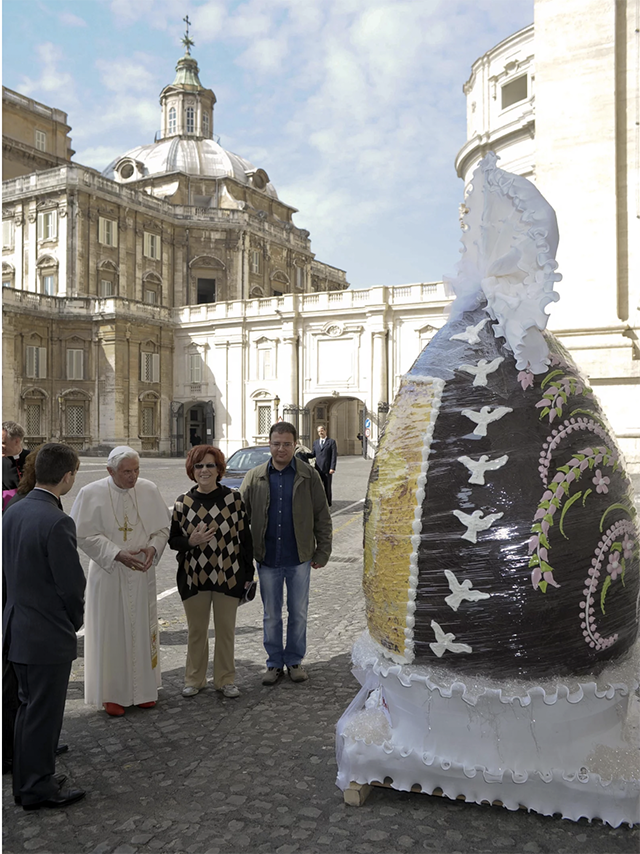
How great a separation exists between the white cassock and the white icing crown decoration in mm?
2537

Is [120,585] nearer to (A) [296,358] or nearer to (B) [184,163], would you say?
(A) [296,358]

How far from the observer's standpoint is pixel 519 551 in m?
2.91

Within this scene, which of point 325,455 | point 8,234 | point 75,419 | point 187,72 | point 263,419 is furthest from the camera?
point 187,72

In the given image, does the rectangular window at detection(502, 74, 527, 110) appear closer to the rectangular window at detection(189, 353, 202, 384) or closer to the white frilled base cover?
A: the rectangular window at detection(189, 353, 202, 384)

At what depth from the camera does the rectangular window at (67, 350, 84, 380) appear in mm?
39594

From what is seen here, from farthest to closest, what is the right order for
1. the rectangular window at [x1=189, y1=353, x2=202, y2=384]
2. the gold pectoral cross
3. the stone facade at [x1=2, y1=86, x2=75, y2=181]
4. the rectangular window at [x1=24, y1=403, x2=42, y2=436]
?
the stone facade at [x1=2, y1=86, x2=75, y2=181], the rectangular window at [x1=189, y1=353, x2=202, y2=384], the rectangular window at [x1=24, y1=403, x2=42, y2=436], the gold pectoral cross

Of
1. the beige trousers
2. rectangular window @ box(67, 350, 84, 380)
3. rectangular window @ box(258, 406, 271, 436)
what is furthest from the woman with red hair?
rectangular window @ box(67, 350, 84, 380)

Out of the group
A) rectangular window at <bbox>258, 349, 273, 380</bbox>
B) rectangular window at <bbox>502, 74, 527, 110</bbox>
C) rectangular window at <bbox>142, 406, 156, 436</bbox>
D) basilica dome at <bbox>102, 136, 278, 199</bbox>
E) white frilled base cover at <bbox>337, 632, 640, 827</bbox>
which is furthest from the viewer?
basilica dome at <bbox>102, 136, 278, 199</bbox>

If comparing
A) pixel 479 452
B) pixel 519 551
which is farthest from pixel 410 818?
pixel 479 452

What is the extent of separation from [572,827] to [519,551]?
3.91 feet

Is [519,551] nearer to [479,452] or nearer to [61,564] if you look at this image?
[479,452]

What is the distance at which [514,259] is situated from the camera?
3.18 meters

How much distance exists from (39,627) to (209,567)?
152cm

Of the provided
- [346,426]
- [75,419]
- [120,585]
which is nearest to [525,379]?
[120,585]
